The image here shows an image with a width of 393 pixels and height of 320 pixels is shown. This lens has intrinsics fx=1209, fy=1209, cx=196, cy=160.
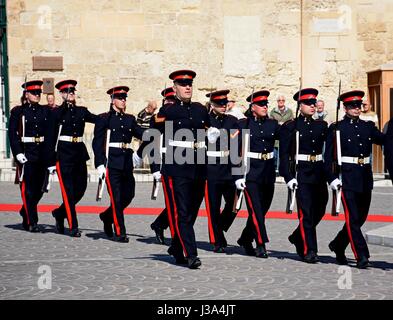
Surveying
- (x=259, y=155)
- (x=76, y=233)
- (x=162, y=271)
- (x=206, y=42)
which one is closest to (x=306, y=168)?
(x=259, y=155)

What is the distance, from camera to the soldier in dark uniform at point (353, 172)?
457 inches

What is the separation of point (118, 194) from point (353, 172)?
334 cm

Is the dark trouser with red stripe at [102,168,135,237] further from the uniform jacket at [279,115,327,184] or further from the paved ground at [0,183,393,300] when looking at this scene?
the uniform jacket at [279,115,327,184]

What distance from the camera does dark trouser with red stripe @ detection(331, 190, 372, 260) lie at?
453 inches

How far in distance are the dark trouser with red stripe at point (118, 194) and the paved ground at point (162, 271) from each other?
0.25 meters

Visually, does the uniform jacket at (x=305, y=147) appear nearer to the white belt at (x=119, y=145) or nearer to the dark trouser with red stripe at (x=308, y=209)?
the dark trouser with red stripe at (x=308, y=209)

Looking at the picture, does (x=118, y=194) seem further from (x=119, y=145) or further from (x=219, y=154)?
(x=219, y=154)

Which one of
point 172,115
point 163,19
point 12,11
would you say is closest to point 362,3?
point 163,19

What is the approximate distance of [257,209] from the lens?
494 inches

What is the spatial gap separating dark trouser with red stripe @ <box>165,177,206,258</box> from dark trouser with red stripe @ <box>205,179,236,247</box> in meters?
1.18

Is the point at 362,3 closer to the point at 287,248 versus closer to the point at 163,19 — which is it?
the point at 163,19

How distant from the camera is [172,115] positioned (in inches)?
465

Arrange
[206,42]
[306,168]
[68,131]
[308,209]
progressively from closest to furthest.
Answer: [308,209]
[306,168]
[68,131]
[206,42]

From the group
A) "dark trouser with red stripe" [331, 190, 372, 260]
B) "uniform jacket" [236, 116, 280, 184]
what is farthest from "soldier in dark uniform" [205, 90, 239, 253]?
"dark trouser with red stripe" [331, 190, 372, 260]
